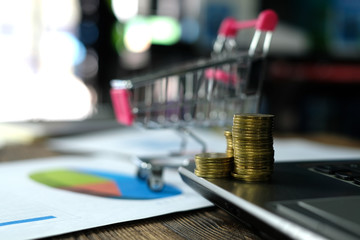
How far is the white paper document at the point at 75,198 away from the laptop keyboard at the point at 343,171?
0.19 m

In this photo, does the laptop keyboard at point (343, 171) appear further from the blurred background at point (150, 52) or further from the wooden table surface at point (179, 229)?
the blurred background at point (150, 52)

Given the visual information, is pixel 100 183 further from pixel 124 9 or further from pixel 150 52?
pixel 150 52

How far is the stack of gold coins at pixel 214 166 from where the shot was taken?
59 centimetres

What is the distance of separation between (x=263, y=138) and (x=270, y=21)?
515 millimetres

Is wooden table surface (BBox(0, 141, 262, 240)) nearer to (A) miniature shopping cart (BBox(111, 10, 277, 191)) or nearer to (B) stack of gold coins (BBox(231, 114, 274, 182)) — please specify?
(B) stack of gold coins (BBox(231, 114, 274, 182))

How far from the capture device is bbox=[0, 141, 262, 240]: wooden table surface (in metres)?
0.53

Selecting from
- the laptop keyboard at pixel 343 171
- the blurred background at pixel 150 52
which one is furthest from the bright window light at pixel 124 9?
the laptop keyboard at pixel 343 171

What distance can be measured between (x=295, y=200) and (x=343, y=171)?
22 cm

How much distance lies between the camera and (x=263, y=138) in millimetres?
560

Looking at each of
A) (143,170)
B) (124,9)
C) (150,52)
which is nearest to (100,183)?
(143,170)

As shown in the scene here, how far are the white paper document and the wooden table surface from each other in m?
0.01

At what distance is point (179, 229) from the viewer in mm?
561

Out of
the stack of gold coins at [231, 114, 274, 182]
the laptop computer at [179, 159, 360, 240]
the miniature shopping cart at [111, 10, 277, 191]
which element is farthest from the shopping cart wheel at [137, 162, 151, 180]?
the stack of gold coins at [231, 114, 274, 182]

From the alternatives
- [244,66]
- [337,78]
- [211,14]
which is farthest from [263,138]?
[337,78]
